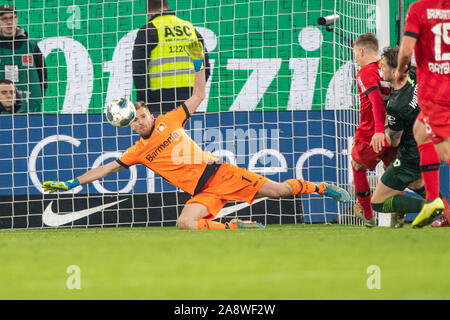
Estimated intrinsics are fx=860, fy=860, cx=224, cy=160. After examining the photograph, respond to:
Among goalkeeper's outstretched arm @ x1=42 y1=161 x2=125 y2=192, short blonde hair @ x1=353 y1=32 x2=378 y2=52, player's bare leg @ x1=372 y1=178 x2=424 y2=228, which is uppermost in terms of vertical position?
short blonde hair @ x1=353 y1=32 x2=378 y2=52

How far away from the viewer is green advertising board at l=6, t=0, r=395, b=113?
927 centimetres

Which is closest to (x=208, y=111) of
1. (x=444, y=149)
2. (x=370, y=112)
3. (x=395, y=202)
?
(x=370, y=112)

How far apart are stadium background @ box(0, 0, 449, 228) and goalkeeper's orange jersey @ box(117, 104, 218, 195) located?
118 centimetres

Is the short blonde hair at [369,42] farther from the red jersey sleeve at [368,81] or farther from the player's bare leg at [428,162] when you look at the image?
the player's bare leg at [428,162]

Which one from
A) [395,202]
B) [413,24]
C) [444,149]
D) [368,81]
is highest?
[413,24]

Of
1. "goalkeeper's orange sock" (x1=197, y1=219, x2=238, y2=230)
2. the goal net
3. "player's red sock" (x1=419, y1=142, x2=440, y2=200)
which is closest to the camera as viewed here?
"player's red sock" (x1=419, y1=142, x2=440, y2=200)

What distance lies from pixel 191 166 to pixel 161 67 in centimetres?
177

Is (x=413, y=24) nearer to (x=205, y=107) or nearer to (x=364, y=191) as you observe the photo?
(x=364, y=191)

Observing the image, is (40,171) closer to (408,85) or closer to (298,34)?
(298,34)

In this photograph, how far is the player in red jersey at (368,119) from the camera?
6957 mm

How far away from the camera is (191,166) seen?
8.05 metres

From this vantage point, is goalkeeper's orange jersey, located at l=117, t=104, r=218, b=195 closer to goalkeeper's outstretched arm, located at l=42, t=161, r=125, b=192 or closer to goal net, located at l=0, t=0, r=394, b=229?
goalkeeper's outstretched arm, located at l=42, t=161, r=125, b=192

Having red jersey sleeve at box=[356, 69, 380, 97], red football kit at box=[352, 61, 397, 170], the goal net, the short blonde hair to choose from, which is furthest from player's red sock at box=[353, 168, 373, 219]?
the goal net

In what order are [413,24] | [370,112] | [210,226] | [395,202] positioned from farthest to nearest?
[210,226], [370,112], [395,202], [413,24]
